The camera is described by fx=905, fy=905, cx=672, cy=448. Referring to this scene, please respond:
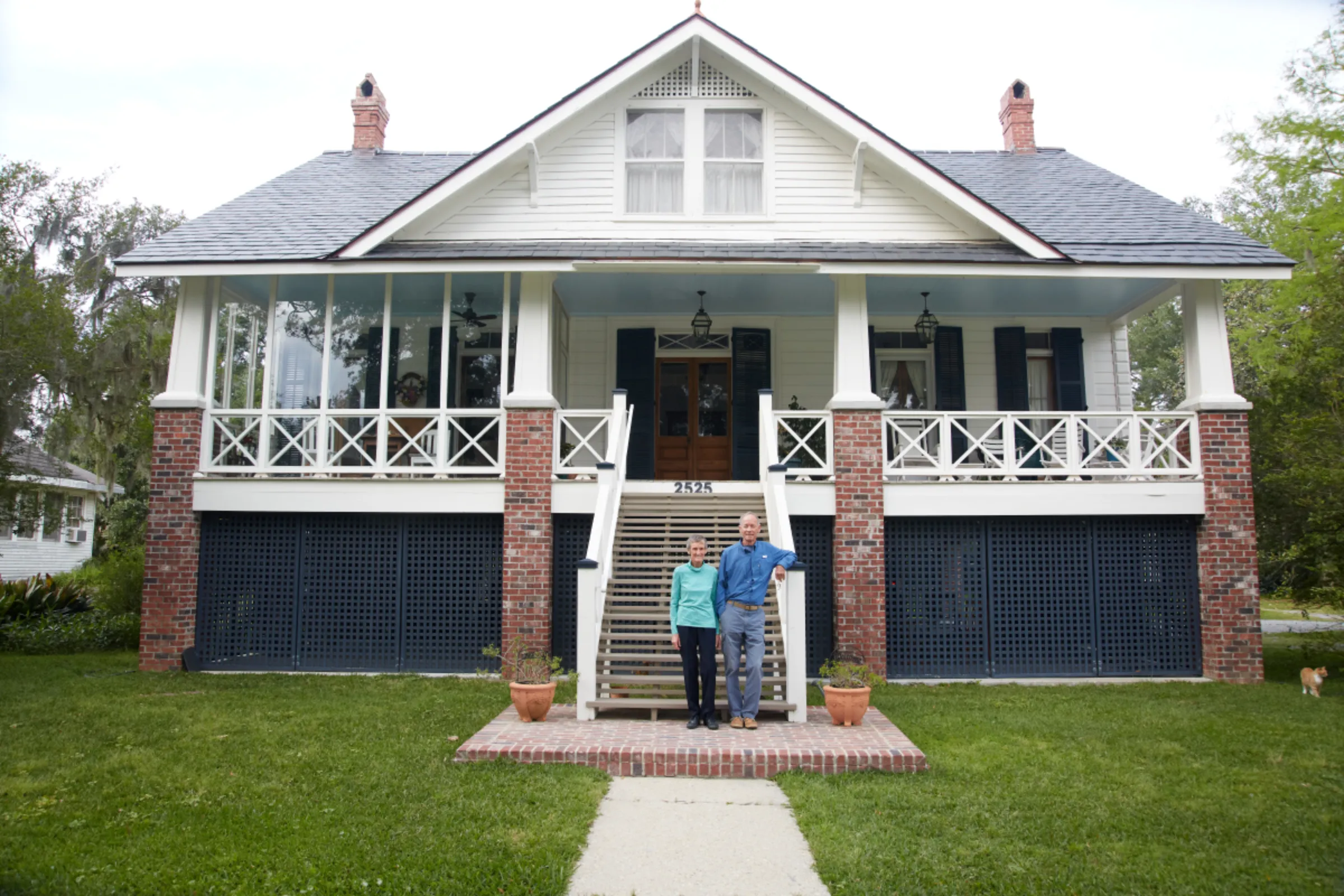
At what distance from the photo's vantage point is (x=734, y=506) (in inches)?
427

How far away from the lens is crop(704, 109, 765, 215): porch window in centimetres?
1184

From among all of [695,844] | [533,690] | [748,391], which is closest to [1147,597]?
[748,391]

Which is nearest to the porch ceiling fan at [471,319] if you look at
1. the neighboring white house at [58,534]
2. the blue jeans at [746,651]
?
the blue jeans at [746,651]

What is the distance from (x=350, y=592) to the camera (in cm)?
1088

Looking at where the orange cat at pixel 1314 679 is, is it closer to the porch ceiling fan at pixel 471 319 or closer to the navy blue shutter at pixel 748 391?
the navy blue shutter at pixel 748 391

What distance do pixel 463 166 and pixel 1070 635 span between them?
9189 millimetres

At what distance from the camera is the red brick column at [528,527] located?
10375 millimetres

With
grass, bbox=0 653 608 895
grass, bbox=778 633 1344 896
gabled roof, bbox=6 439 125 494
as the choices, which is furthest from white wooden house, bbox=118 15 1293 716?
gabled roof, bbox=6 439 125 494

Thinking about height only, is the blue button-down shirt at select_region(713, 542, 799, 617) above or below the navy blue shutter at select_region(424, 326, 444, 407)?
below

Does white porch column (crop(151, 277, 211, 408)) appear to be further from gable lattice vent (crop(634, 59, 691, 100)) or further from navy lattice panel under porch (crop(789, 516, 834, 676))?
navy lattice panel under porch (crop(789, 516, 834, 676))

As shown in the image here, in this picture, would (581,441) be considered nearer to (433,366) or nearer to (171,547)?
(433,366)

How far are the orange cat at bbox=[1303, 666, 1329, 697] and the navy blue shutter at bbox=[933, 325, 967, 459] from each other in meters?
5.04

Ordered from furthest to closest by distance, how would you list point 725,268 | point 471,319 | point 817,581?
point 471,319
point 725,268
point 817,581

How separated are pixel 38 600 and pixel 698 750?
13.0 meters
